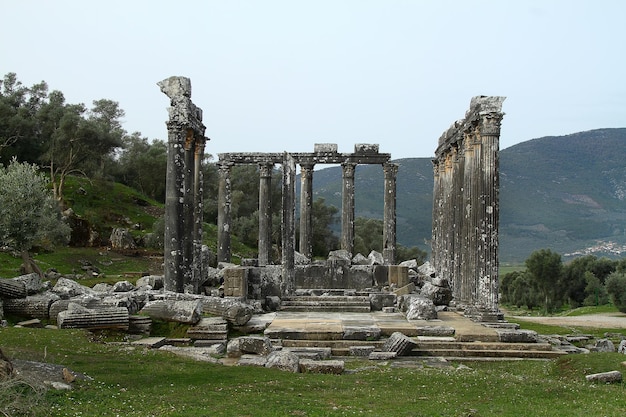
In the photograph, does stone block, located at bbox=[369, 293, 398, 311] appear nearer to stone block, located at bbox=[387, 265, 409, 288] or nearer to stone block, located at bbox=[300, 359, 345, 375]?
stone block, located at bbox=[387, 265, 409, 288]

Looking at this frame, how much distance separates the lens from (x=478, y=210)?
23.3 m

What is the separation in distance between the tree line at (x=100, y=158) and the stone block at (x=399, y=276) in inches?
1217

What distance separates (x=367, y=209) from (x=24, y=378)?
107 m

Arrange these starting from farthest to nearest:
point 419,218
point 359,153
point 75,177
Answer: point 419,218, point 75,177, point 359,153

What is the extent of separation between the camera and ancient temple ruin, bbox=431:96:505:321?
22359 millimetres

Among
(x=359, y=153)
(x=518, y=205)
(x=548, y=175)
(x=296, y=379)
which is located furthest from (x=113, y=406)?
(x=548, y=175)

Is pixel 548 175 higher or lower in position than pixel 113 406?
higher

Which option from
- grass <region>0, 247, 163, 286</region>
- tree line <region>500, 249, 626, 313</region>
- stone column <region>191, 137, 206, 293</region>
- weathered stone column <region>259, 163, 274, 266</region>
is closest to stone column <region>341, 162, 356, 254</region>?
weathered stone column <region>259, 163, 274, 266</region>

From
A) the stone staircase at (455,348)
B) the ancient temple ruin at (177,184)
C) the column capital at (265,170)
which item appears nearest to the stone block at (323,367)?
the stone staircase at (455,348)

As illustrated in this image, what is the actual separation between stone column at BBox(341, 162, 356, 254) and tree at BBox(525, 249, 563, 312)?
24489 mm

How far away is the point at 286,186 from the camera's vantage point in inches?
1181

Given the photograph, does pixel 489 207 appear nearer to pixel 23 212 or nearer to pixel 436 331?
pixel 436 331

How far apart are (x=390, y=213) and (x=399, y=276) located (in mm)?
9125

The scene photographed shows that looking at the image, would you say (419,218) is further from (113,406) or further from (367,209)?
(113,406)
